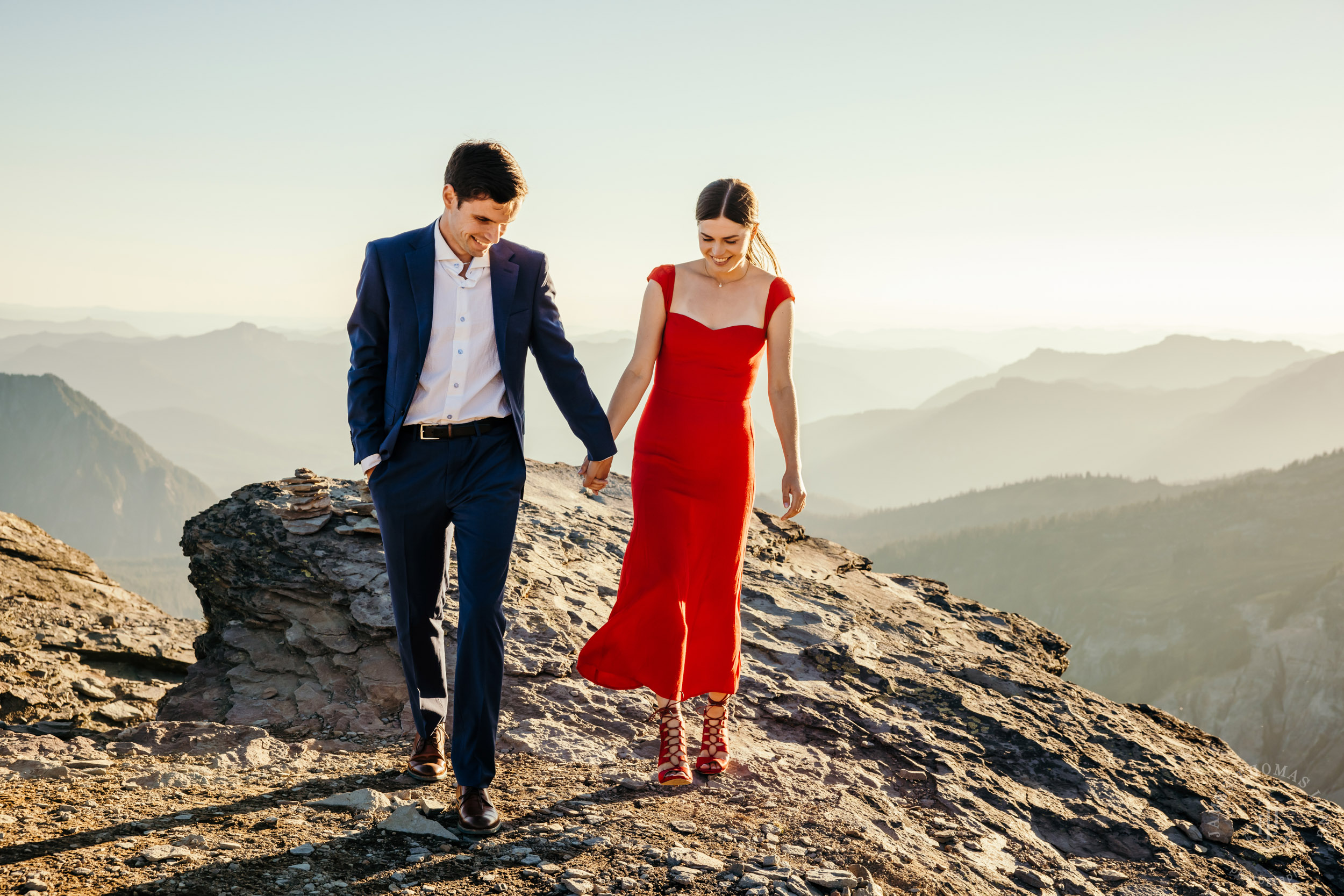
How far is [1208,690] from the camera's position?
60.5ft

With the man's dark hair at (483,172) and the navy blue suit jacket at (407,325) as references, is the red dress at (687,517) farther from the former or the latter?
the man's dark hair at (483,172)

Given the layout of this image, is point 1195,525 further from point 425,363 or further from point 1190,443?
point 1190,443

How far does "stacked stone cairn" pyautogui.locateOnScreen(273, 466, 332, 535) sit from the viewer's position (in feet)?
15.8

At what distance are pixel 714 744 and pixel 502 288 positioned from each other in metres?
2.12

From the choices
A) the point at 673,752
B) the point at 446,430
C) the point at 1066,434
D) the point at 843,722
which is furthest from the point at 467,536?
the point at 1066,434

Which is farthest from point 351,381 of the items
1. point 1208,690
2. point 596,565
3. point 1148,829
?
point 1208,690

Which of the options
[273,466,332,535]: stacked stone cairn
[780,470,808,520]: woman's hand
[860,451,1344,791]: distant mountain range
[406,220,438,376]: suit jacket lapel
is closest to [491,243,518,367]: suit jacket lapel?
[406,220,438,376]: suit jacket lapel

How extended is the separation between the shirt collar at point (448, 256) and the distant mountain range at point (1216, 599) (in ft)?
58.4

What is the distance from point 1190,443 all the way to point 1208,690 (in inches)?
4789

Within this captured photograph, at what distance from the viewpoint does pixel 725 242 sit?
3398 millimetres

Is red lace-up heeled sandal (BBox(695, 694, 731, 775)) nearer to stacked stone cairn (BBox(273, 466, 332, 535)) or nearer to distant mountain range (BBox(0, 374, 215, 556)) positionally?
stacked stone cairn (BBox(273, 466, 332, 535))

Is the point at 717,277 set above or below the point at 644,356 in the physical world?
above

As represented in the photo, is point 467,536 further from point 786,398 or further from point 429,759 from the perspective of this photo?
point 786,398

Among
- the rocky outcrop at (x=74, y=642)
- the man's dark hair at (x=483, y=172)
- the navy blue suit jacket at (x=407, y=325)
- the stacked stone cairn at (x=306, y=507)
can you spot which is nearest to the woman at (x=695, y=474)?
the navy blue suit jacket at (x=407, y=325)
